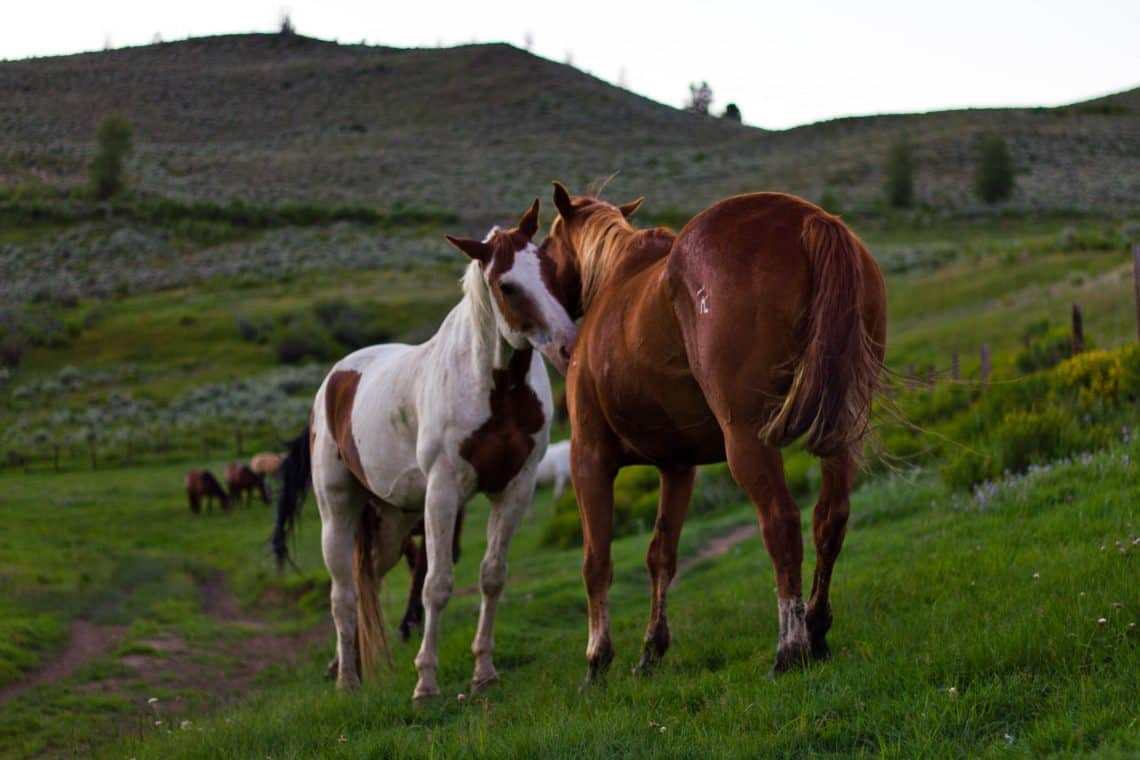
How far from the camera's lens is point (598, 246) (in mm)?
6320

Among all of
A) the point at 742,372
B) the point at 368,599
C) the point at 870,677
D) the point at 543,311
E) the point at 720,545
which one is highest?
the point at 543,311

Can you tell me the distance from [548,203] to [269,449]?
2837cm

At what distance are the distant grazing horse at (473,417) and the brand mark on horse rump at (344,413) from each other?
22 mm

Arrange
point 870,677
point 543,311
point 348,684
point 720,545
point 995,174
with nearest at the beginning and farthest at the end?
point 870,677, point 543,311, point 348,684, point 720,545, point 995,174

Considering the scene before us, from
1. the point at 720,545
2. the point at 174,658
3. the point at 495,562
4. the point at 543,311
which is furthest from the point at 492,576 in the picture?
the point at 720,545

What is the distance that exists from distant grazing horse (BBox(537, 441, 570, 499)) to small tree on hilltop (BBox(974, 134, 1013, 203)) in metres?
46.2

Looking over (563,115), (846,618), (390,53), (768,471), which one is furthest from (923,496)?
(390,53)

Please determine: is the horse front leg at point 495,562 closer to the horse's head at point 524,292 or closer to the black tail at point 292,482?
the horse's head at point 524,292

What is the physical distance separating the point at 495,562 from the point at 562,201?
7.03 ft

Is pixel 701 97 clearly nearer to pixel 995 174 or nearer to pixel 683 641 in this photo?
pixel 995 174

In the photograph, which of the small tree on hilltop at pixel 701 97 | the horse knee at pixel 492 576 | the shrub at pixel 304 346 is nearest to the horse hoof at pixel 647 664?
the horse knee at pixel 492 576

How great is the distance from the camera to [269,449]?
29547 mm

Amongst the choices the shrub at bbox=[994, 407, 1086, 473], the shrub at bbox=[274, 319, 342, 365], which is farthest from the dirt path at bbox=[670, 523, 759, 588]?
the shrub at bbox=[274, 319, 342, 365]

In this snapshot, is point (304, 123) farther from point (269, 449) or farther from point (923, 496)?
point (923, 496)
